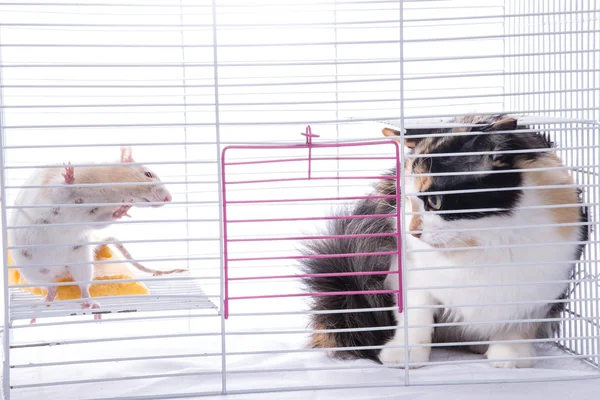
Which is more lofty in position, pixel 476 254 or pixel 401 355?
pixel 476 254

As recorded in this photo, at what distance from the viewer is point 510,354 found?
1.60 m

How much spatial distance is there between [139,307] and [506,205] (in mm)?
820

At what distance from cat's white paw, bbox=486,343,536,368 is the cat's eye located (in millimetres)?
366

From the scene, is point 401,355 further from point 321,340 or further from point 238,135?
point 238,135

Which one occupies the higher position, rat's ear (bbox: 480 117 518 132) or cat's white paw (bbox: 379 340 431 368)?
rat's ear (bbox: 480 117 518 132)

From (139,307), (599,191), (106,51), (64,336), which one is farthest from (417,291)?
(106,51)

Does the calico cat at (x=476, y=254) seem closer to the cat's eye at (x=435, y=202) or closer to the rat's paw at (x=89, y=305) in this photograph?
the cat's eye at (x=435, y=202)

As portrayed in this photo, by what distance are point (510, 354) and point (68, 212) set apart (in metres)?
1.08

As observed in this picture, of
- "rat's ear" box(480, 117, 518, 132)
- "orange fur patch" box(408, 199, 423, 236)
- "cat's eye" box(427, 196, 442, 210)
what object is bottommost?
"orange fur patch" box(408, 199, 423, 236)

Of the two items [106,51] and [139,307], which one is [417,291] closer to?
[139,307]

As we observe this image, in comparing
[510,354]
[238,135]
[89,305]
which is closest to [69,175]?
[89,305]

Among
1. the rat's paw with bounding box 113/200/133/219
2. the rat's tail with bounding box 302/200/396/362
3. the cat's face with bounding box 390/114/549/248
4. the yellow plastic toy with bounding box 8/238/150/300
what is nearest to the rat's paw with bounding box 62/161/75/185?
the rat's paw with bounding box 113/200/133/219

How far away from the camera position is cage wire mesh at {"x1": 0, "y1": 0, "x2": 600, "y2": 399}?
55.7 inches

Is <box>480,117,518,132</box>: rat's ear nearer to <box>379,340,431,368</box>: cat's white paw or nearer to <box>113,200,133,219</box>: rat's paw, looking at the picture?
<box>379,340,431,368</box>: cat's white paw
